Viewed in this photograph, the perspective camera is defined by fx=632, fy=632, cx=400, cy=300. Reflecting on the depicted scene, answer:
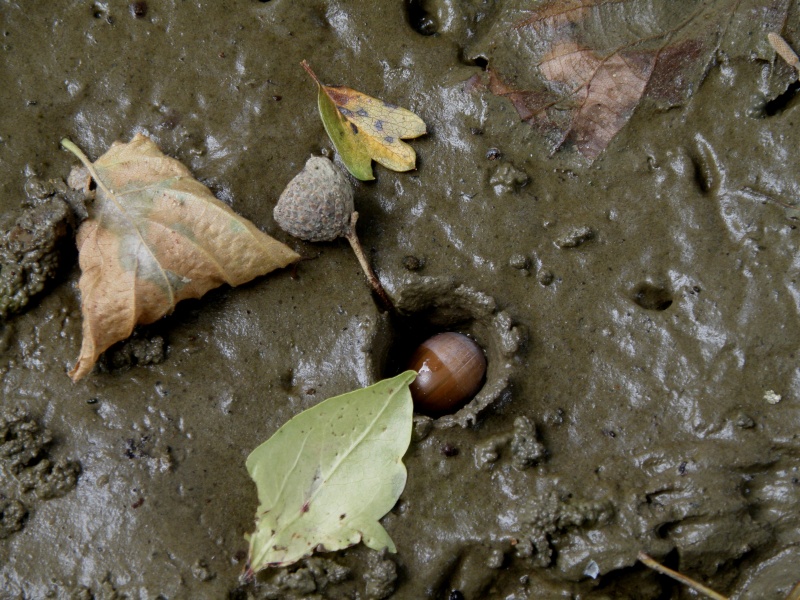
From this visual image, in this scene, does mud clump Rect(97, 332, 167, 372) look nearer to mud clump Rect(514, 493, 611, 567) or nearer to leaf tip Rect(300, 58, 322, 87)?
leaf tip Rect(300, 58, 322, 87)

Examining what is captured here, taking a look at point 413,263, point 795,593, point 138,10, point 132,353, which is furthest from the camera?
point 138,10

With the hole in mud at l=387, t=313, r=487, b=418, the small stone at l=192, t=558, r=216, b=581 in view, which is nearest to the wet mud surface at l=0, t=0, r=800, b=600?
the small stone at l=192, t=558, r=216, b=581

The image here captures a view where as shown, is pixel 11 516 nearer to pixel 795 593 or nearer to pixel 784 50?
pixel 795 593

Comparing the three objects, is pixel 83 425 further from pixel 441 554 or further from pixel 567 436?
pixel 567 436

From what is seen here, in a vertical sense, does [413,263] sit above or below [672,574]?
above

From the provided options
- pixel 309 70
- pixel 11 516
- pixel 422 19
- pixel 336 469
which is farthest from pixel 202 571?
pixel 422 19

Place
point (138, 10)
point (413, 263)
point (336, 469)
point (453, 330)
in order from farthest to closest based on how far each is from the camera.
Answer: point (453, 330), point (138, 10), point (413, 263), point (336, 469)

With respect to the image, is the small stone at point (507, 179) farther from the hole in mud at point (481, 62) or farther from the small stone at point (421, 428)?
the small stone at point (421, 428)

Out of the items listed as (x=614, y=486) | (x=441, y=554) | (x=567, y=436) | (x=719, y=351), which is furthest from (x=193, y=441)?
(x=719, y=351)
